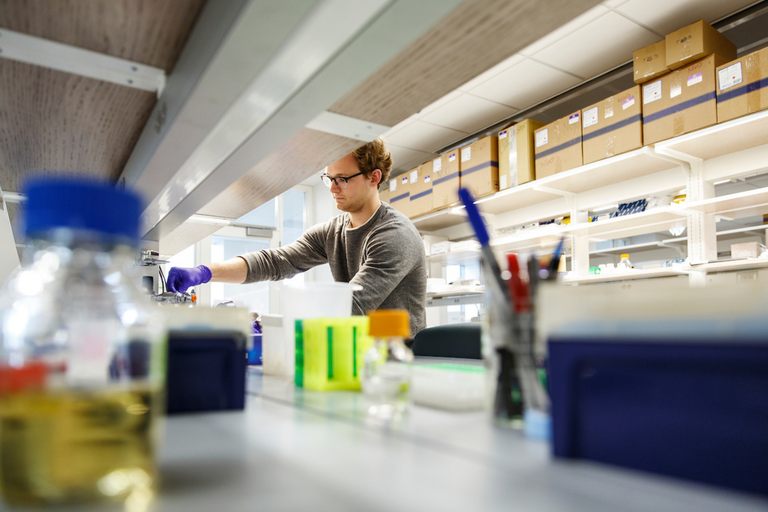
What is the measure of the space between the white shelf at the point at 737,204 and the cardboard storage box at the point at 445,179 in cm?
178

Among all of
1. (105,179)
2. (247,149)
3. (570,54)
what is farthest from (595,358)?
(570,54)

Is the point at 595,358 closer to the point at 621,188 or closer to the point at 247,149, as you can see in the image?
the point at 247,149

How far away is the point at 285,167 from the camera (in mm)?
999

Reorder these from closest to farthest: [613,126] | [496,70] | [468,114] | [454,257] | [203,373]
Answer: [203,373] → [613,126] → [496,70] → [468,114] → [454,257]

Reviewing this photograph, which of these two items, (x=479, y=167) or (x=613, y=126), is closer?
(x=613, y=126)

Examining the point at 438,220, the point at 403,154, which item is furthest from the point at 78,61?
the point at 403,154

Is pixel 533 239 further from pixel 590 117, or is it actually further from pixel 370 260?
pixel 370 260

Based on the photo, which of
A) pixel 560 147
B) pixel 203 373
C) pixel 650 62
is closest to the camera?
pixel 203 373

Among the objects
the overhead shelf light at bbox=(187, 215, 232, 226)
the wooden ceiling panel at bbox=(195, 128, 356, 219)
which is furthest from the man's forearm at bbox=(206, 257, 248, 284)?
the wooden ceiling panel at bbox=(195, 128, 356, 219)

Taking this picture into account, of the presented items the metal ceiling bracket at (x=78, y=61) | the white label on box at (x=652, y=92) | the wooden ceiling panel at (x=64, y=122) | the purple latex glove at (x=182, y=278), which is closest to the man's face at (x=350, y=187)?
the purple latex glove at (x=182, y=278)

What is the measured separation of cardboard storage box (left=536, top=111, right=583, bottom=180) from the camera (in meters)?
3.27

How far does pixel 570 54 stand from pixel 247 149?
2.88 metres

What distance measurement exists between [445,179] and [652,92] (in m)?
1.73

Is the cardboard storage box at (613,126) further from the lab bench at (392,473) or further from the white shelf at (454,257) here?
Answer: the lab bench at (392,473)
